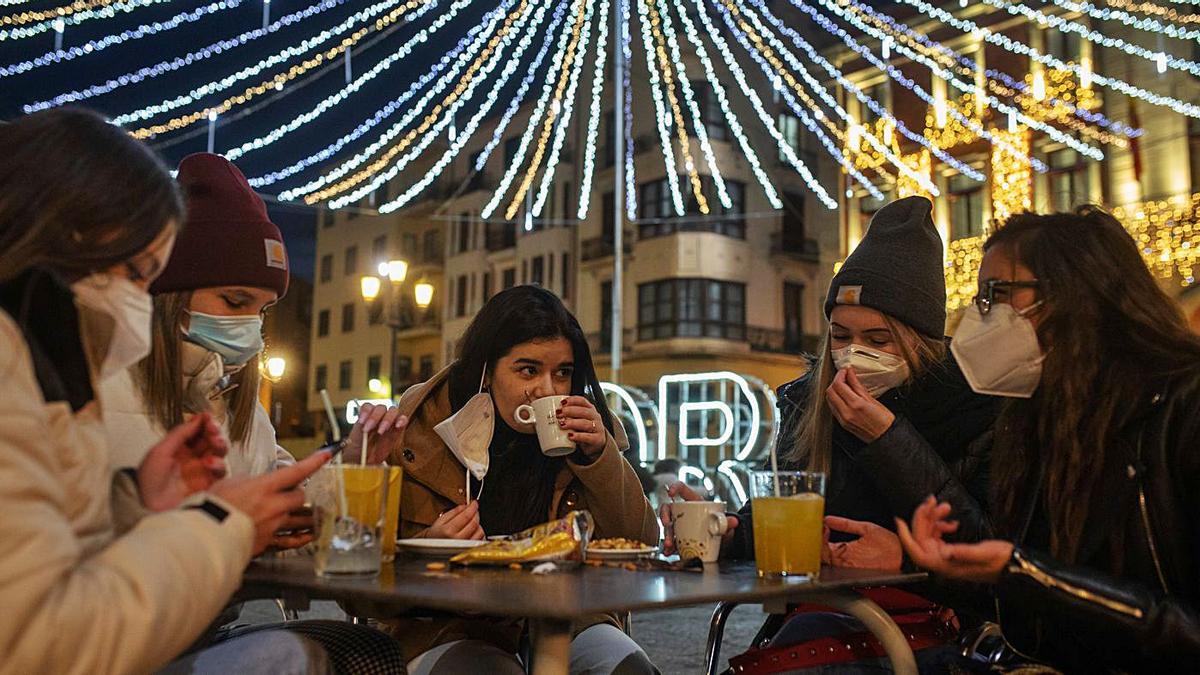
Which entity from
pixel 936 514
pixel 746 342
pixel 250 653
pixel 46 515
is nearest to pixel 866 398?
pixel 936 514

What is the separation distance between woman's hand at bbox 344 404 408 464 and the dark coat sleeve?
1281mm

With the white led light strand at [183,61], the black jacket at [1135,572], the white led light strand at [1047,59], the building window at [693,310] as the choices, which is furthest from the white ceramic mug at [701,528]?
the building window at [693,310]

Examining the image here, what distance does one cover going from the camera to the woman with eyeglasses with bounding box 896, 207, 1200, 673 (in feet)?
6.18

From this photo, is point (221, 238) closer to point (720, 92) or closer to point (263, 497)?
point (263, 497)

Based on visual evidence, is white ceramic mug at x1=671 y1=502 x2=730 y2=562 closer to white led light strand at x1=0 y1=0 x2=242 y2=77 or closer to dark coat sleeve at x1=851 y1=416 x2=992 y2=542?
dark coat sleeve at x1=851 y1=416 x2=992 y2=542

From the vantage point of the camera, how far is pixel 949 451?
9.53ft

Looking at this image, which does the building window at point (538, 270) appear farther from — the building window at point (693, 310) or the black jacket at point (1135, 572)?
the black jacket at point (1135, 572)

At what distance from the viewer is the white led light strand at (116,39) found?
30.5ft

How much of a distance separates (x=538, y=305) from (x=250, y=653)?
5.88 feet

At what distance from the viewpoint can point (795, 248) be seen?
32969 millimetres

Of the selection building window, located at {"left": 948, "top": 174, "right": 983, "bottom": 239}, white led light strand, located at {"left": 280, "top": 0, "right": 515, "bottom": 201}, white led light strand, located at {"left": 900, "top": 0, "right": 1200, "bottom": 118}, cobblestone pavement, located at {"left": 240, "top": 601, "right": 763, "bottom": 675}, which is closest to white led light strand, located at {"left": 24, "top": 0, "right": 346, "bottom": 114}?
white led light strand, located at {"left": 280, "top": 0, "right": 515, "bottom": 201}

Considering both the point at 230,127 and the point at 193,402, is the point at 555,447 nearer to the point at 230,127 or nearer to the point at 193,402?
the point at 193,402

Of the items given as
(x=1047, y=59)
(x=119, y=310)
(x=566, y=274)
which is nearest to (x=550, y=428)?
(x=119, y=310)

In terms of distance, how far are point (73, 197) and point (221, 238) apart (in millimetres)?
1505
